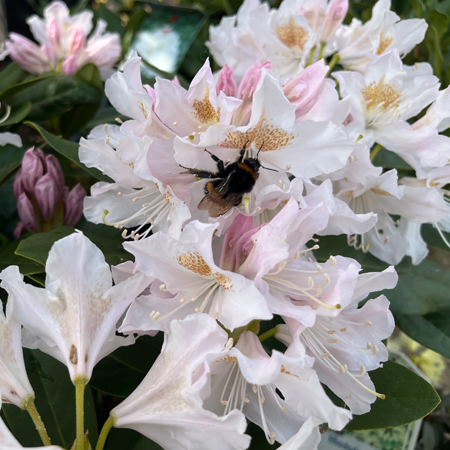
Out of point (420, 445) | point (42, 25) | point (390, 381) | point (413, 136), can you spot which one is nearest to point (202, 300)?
point (390, 381)

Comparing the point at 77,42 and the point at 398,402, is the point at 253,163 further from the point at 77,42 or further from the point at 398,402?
the point at 77,42

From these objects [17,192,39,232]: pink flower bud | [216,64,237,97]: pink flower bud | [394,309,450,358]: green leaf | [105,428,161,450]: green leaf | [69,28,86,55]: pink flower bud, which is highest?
[216,64,237,97]: pink flower bud

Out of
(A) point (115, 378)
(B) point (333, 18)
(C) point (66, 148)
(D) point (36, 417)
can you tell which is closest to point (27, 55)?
(C) point (66, 148)

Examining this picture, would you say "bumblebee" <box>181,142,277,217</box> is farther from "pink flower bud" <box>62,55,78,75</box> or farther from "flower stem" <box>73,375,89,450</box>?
"pink flower bud" <box>62,55,78,75</box>

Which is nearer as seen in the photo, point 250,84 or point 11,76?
point 250,84

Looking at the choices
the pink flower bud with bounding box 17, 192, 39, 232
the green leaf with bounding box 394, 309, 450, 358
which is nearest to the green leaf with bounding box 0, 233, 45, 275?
the pink flower bud with bounding box 17, 192, 39, 232

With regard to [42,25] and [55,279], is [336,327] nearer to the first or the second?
[55,279]
